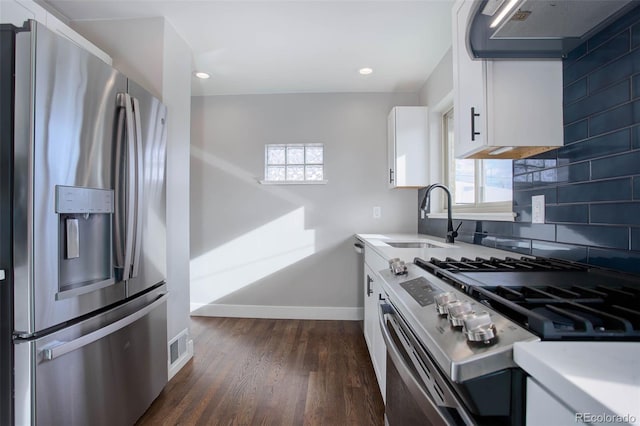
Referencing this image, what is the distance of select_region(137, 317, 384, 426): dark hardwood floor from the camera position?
1752 millimetres

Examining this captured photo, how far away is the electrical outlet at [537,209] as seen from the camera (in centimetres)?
140

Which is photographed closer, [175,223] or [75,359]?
[75,359]

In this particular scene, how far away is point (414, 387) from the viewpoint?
2.49ft

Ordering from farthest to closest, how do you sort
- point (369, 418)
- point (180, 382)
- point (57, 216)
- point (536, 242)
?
1. point (180, 382)
2. point (369, 418)
3. point (536, 242)
4. point (57, 216)

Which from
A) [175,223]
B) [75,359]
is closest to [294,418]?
[75,359]

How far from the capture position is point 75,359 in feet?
4.03

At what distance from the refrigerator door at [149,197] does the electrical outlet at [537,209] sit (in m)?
1.88

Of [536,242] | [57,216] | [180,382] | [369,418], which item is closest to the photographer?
[57,216]

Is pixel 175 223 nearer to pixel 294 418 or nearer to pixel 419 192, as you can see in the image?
pixel 294 418

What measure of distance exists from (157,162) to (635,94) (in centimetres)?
207

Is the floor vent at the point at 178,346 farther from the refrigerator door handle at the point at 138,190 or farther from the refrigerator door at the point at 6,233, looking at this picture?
the refrigerator door at the point at 6,233

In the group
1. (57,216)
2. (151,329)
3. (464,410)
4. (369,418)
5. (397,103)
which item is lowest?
(369,418)

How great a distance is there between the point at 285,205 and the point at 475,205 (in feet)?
6.09

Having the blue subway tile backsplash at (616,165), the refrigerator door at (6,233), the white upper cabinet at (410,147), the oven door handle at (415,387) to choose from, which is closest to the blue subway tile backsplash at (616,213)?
the blue subway tile backsplash at (616,165)
